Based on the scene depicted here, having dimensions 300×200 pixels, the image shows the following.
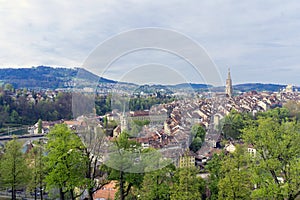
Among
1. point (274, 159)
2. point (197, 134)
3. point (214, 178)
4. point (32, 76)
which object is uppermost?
point (32, 76)

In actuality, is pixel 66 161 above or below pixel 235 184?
above

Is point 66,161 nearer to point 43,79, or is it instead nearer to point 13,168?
point 13,168

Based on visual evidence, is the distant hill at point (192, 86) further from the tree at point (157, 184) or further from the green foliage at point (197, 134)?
the tree at point (157, 184)

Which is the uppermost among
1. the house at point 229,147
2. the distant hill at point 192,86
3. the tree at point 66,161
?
the distant hill at point 192,86

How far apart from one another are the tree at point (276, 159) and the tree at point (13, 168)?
6.54 m

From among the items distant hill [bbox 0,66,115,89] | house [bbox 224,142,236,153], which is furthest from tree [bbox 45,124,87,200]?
distant hill [bbox 0,66,115,89]

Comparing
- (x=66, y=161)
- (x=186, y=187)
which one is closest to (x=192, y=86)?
(x=186, y=187)

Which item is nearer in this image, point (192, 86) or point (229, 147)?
point (192, 86)

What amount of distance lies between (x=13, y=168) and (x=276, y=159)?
705 cm

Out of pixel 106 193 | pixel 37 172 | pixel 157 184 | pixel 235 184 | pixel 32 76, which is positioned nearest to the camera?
pixel 235 184

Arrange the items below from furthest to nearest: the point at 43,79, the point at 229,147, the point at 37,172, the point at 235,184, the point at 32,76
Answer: the point at 32,76
the point at 43,79
the point at 229,147
the point at 37,172
the point at 235,184

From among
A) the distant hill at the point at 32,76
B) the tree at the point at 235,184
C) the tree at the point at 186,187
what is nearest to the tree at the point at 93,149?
the tree at the point at 186,187

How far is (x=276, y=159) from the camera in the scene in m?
5.68

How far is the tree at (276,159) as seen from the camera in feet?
17.9
